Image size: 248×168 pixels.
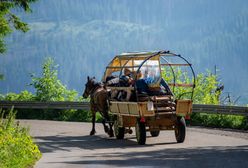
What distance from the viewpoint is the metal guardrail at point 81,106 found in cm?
2692

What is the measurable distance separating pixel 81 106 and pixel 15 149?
19807 millimetres

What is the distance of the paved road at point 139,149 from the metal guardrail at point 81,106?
70.4 inches

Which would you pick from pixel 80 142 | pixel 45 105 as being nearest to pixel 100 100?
pixel 80 142

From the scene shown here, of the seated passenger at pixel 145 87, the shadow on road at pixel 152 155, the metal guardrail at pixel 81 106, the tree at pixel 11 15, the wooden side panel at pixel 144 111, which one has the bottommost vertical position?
the shadow on road at pixel 152 155

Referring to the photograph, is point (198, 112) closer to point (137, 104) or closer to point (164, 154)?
point (137, 104)

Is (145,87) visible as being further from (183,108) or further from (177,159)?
(177,159)

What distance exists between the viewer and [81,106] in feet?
112

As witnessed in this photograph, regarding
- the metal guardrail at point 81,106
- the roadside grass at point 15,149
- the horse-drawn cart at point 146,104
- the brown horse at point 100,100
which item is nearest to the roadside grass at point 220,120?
the metal guardrail at point 81,106

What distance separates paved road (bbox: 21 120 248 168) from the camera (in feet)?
46.1

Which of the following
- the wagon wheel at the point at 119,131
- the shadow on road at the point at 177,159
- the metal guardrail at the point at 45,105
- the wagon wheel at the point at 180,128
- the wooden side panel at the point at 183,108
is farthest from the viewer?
the metal guardrail at the point at 45,105

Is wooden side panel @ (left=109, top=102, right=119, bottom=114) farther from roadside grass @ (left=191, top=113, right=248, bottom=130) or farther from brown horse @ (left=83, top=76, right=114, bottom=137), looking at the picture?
roadside grass @ (left=191, top=113, right=248, bottom=130)

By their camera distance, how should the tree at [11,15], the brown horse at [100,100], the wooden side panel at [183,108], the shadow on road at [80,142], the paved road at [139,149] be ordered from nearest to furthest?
1. the paved road at [139,149]
2. the shadow on road at [80,142]
3. the wooden side panel at [183,108]
4. the brown horse at [100,100]
5. the tree at [11,15]

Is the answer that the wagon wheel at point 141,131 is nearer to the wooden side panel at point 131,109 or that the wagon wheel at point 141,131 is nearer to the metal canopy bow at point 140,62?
the wooden side panel at point 131,109

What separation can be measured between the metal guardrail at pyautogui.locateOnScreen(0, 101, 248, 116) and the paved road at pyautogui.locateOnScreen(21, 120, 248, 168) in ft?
5.86
